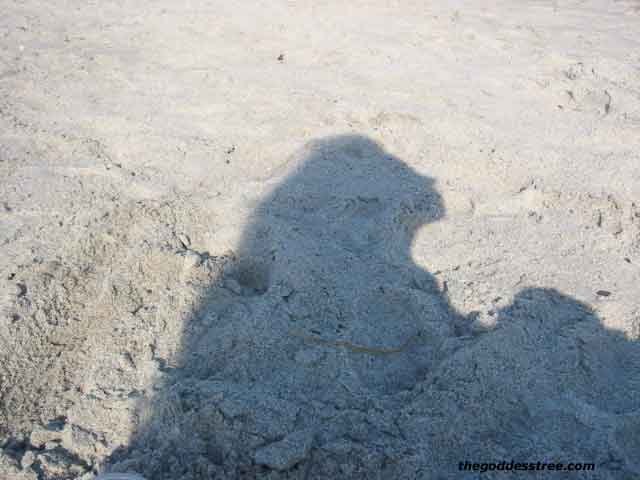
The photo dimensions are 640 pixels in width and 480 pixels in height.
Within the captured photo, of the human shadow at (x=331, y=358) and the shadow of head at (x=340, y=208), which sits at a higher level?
the shadow of head at (x=340, y=208)

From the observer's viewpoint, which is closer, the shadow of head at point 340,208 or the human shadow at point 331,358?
the human shadow at point 331,358

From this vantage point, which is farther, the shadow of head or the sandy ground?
the shadow of head

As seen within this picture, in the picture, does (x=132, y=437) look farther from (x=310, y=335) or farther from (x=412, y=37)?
(x=412, y=37)

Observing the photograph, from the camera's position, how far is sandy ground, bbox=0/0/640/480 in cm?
138

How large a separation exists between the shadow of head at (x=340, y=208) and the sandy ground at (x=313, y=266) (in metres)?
0.01

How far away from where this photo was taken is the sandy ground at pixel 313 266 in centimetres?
138

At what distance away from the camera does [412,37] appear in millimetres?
4293

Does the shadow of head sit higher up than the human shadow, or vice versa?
the shadow of head

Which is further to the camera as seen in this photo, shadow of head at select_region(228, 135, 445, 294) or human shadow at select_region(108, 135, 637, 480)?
shadow of head at select_region(228, 135, 445, 294)

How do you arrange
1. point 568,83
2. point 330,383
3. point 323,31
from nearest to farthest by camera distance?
point 330,383
point 568,83
point 323,31

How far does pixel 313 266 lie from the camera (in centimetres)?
190

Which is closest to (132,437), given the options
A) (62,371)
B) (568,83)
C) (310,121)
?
(62,371)

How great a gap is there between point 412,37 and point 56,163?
3.09m

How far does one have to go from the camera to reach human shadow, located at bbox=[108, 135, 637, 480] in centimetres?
129
